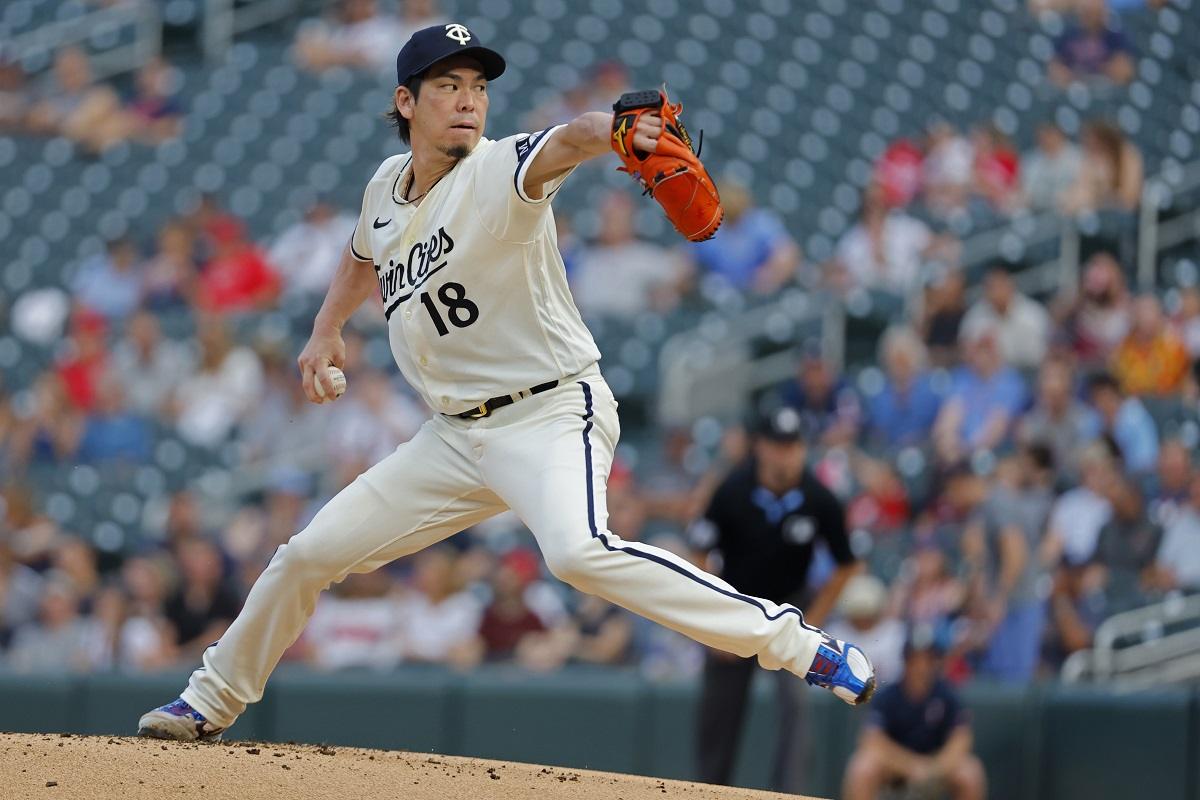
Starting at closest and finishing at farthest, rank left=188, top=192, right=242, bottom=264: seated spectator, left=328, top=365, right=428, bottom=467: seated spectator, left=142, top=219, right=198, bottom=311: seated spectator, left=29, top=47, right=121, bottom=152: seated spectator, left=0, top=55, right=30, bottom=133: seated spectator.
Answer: left=328, top=365, right=428, bottom=467: seated spectator, left=142, top=219, right=198, bottom=311: seated spectator, left=188, top=192, right=242, bottom=264: seated spectator, left=29, top=47, right=121, bottom=152: seated spectator, left=0, top=55, right=30, bottom=133: seated spectator

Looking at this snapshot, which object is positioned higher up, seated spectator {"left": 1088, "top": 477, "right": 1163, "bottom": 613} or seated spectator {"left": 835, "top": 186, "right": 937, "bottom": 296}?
seated spectator {"left": 835, "top": 186, "right": 937, "bottom": 296}

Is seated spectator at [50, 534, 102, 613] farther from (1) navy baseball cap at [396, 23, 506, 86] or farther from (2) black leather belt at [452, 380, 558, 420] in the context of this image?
(1) navy baseball cap at [396, 23, 506, 86]

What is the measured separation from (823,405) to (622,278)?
5.96 feet

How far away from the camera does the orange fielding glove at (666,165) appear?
376cm

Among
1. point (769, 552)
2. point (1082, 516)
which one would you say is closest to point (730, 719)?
point (769, 552)

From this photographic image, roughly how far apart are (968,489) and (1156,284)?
2554mm

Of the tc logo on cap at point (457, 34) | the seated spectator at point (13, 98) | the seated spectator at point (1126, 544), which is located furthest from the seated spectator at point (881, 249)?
the seated spectator at point (13, 98)

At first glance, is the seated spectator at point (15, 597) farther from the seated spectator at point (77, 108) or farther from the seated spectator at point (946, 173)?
the seated spectator at point (946, 173)

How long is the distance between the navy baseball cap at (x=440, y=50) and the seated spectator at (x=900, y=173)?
22.3ft

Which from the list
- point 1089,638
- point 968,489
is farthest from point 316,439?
point 1089,638

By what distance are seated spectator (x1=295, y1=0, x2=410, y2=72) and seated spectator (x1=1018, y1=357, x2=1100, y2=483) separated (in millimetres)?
6022

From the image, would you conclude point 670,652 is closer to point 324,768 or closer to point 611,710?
point 611,710

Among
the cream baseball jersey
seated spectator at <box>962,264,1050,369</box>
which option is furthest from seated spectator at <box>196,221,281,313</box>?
the cream baseball jersey

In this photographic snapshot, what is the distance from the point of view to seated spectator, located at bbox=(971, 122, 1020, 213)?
10.9 meters
